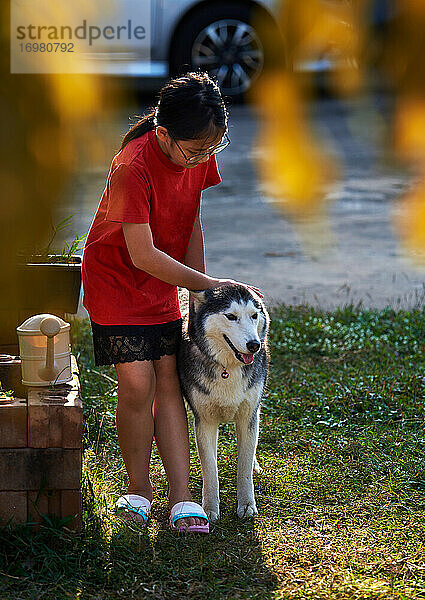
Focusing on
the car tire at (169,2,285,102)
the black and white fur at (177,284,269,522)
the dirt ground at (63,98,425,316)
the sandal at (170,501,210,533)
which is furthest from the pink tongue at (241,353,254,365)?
the car tire at (169,2,285,102)

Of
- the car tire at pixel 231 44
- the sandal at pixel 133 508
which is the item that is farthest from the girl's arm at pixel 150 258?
the car tire at pixel 231 44

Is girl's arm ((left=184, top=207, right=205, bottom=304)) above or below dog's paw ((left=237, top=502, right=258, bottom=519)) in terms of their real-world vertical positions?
above

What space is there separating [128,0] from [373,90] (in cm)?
35

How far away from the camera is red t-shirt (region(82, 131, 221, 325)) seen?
9.56ft

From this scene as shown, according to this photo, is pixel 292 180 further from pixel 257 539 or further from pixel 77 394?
pixel 257 539

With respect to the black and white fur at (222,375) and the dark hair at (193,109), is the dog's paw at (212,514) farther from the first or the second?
the dark hair at (193,109)

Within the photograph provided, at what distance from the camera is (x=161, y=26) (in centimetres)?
130

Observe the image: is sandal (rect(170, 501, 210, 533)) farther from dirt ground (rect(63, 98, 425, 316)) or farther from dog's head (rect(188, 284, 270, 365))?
dirt ground (rect(63, 98, 425, 316))

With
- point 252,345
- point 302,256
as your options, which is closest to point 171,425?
point 252,345

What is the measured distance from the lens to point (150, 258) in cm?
288

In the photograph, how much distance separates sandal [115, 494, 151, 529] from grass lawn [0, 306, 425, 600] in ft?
0.15

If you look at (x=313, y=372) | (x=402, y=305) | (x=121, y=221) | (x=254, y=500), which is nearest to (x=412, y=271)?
(x=402, y=305)

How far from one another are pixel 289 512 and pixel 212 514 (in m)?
0.30

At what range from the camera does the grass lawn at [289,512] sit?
266cm
